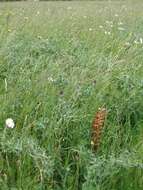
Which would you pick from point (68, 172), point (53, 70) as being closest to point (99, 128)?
point (68, 172)

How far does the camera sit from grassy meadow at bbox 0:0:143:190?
7.22ft

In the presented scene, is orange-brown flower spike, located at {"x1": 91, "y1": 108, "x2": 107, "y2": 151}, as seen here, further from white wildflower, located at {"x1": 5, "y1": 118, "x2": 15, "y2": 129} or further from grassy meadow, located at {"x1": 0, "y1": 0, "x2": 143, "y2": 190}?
white wildflower, located at {"x1": 5, "y1": 118, "x2": 15, "y2": 129}

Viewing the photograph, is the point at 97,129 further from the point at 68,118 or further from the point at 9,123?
the point at 9,123

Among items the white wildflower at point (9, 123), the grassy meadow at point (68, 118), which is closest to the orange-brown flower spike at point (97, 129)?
the grassy meadow at point (68, 118)

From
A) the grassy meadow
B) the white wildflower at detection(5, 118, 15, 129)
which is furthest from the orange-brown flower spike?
the white wildflower at detection(5, 118, 15, 129)

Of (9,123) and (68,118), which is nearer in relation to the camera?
(9,123)

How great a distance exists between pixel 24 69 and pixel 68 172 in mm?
1339

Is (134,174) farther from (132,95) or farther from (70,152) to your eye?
(132,95)

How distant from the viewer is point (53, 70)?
333 centimetres

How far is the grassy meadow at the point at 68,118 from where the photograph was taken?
2.20 meters

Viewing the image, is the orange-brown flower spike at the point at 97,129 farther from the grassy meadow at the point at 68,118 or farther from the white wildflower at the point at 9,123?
the white wildflower at the point at 9,123

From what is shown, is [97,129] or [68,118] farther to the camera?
[68,118]

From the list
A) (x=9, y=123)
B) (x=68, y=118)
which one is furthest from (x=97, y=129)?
(x=9, y=123)

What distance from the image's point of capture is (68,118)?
2.62 m
